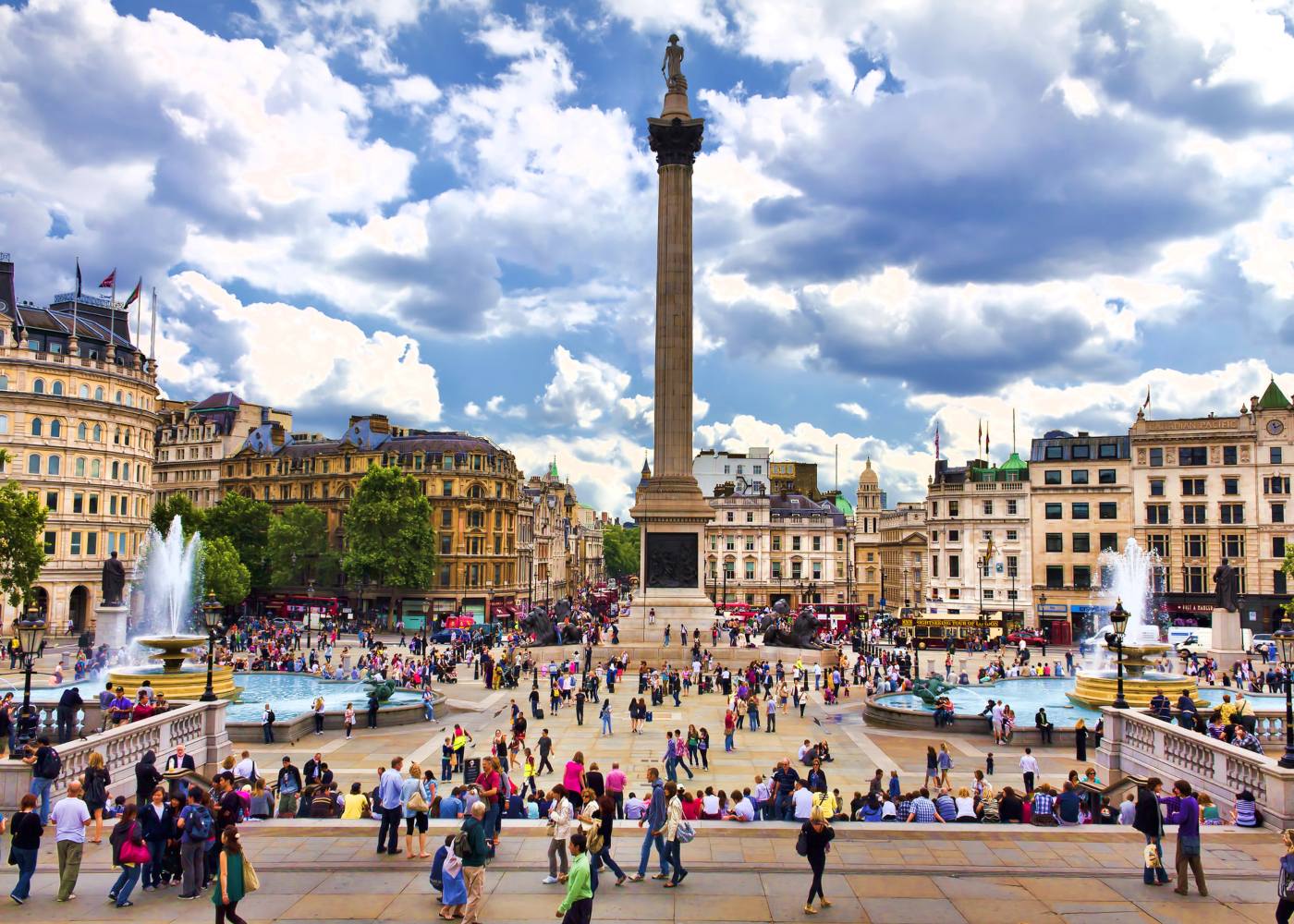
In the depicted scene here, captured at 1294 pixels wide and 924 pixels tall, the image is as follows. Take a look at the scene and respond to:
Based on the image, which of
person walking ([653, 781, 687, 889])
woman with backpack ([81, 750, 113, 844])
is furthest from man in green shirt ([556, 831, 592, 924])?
woman with backpack ([81, 750, 113, 844])

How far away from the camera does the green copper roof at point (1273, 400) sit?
7425 centimetres

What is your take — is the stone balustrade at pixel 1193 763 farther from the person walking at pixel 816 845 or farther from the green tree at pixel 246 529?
the green tree at pixel 246 529

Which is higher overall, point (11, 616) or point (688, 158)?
point (688, 158)

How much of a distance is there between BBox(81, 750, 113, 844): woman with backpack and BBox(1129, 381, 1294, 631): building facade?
73.1 meters

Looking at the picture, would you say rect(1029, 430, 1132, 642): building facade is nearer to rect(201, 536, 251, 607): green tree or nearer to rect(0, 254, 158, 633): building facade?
rect(201, 536, 251, 607): green tree

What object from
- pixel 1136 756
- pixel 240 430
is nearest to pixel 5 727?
pixel 1136 756

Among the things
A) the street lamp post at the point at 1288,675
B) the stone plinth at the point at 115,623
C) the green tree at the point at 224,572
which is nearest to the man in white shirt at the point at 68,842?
the street lamp post at the point at 1288,675

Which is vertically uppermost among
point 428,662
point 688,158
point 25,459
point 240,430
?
point 688,158

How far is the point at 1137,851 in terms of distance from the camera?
1592 centimetres

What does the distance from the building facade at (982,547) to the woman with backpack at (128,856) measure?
2946 inches

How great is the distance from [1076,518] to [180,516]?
74820 millimetres

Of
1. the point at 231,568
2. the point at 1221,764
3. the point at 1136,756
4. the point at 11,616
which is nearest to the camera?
the point at 1221,764

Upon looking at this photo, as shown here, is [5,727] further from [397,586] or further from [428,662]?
[397,586]

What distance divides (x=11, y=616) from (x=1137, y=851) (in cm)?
6790
